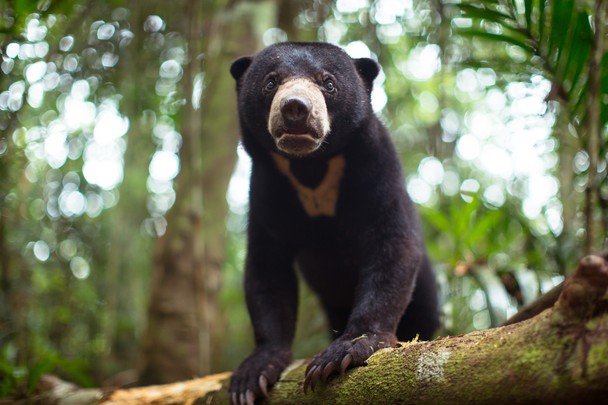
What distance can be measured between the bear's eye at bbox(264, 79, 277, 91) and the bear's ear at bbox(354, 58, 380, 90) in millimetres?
666

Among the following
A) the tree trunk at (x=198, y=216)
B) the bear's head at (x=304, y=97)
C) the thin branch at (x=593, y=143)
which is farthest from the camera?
the tree trunk at (x=198, y=216)

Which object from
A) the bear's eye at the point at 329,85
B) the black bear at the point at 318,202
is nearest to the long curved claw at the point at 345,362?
the black bear at the point at 318,202

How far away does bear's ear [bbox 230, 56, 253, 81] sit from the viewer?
13.6ft

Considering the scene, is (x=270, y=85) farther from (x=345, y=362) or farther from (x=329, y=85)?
(x=345, y=362)

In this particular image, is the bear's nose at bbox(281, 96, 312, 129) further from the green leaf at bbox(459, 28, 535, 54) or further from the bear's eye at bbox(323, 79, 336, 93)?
the green leaf at bbox(459, 28, 535, 54)

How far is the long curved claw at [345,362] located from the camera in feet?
8.59

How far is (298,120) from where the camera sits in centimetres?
332

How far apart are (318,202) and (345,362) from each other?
1.52m

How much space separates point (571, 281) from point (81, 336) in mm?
8089

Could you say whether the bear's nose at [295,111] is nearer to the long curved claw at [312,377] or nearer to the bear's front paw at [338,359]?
the bear's front paw at [338,359]

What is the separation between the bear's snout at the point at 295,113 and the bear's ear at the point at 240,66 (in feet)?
3.23

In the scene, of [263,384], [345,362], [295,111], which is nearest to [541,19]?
[295,111]

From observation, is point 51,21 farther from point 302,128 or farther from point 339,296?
point 339,296

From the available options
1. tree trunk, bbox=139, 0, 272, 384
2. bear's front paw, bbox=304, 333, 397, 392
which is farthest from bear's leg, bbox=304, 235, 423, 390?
tree trunk, bbox=139, 0, 272, 384
